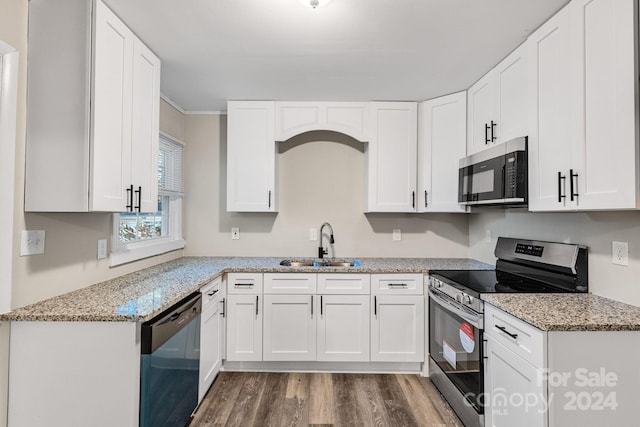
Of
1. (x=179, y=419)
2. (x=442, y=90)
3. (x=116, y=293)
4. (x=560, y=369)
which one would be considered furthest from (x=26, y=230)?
(x=442, y=90)

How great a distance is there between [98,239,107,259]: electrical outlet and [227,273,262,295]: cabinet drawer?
0.97m

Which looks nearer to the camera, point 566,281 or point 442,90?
point 566,281

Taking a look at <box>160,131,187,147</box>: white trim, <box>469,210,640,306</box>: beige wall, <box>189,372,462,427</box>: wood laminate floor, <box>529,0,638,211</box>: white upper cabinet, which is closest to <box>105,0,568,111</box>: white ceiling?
<box>529,0,638,211</box>: white upper cabinet

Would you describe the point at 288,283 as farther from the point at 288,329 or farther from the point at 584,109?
the point at 584,109

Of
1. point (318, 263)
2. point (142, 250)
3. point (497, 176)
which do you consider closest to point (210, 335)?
point (142, 250)

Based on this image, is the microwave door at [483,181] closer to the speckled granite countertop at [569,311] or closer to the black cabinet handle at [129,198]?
the speckled granite countertop at [569,311]

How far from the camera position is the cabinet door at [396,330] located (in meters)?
2.83

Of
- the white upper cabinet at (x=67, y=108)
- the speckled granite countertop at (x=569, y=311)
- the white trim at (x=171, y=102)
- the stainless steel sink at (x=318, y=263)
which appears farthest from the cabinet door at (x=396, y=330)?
the white trim at (x=171, y=102)

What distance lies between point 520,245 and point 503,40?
141 cm

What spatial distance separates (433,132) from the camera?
3.11 meters

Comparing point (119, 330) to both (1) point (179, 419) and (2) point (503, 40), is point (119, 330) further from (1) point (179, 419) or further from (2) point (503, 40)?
(2) point (503, 40)

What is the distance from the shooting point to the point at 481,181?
2.53 metres

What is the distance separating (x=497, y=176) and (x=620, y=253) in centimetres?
79

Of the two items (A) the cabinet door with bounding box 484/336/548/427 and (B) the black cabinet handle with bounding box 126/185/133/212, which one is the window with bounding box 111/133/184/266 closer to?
(B) the black cabinet handle with bounding box 126/185/133/212
